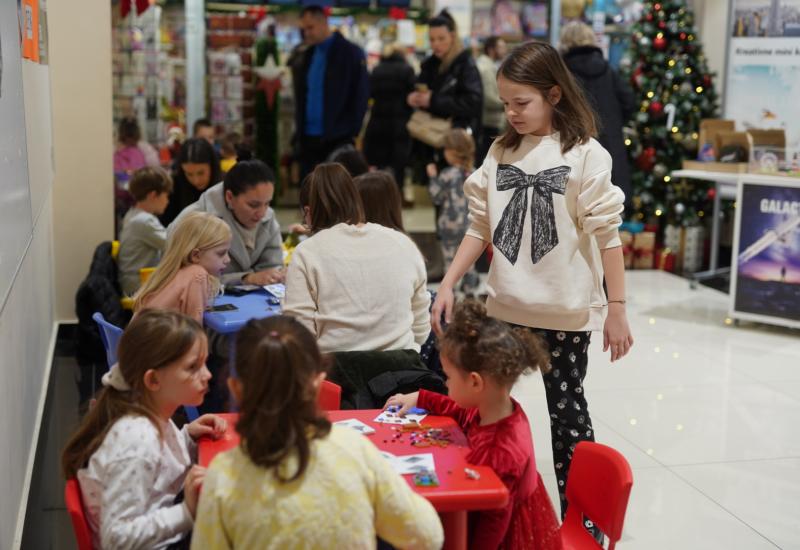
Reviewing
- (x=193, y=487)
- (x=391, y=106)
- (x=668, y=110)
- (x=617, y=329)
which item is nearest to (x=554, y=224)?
(x=617, y=329)

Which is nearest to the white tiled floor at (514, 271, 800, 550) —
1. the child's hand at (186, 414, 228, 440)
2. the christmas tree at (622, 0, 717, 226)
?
the child's hand at (186, 414, 228, 440)

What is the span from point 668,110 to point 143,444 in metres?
7.35

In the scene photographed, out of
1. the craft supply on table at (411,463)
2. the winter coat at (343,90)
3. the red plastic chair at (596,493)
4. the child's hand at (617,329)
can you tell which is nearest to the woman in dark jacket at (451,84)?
the winter coat at (343,90)

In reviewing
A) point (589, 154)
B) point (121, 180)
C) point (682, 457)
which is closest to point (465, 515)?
point (589, 154)

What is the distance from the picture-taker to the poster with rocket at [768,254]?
6.57m

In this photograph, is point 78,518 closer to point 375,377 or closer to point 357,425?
point 357,425

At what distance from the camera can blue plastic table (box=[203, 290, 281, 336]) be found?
12.1 feet

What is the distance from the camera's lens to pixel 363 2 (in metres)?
9.73

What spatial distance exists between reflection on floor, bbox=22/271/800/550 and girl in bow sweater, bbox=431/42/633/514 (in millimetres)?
925

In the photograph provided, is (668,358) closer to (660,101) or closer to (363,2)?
(660,101)

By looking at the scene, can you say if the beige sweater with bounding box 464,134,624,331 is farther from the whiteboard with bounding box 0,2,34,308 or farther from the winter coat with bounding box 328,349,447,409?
the whiteboard with bounding box 0,2,34,308

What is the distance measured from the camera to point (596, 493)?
2.56 m

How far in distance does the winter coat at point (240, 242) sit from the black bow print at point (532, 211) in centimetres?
176

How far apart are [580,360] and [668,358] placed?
10.1 feet
